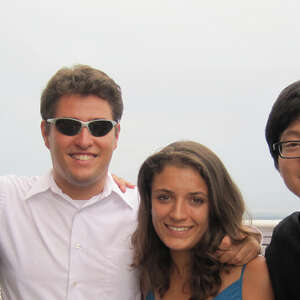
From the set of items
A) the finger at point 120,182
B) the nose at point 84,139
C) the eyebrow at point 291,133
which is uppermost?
the eyebrow at point 291,133

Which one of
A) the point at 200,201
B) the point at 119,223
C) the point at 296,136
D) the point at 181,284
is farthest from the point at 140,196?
the point at 296,136

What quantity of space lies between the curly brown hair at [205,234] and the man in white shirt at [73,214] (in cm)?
11

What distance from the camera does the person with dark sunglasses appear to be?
6.77 ft

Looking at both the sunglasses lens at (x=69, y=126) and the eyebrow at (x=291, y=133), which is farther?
the sunglasses lens at (x=69, y=126)

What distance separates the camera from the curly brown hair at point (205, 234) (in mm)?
2420

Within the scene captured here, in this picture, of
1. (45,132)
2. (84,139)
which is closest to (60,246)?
(84,139)

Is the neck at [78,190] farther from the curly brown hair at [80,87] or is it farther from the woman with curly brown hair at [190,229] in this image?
the curly brown hair at [80,87]

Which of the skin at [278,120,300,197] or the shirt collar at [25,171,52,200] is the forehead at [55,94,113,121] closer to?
the shirt collar at [25,171,52,200]

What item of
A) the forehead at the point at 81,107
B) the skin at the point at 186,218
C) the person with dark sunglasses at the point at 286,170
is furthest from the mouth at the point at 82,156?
the person with dark sunglasses at the point at 286,170

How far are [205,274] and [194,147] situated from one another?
82 centimetres

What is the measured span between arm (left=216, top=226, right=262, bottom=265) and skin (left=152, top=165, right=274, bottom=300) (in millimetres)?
47

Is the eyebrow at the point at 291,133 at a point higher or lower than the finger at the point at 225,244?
higher

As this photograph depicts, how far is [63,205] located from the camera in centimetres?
260

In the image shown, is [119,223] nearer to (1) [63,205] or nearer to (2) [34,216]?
(1) [63,205]
